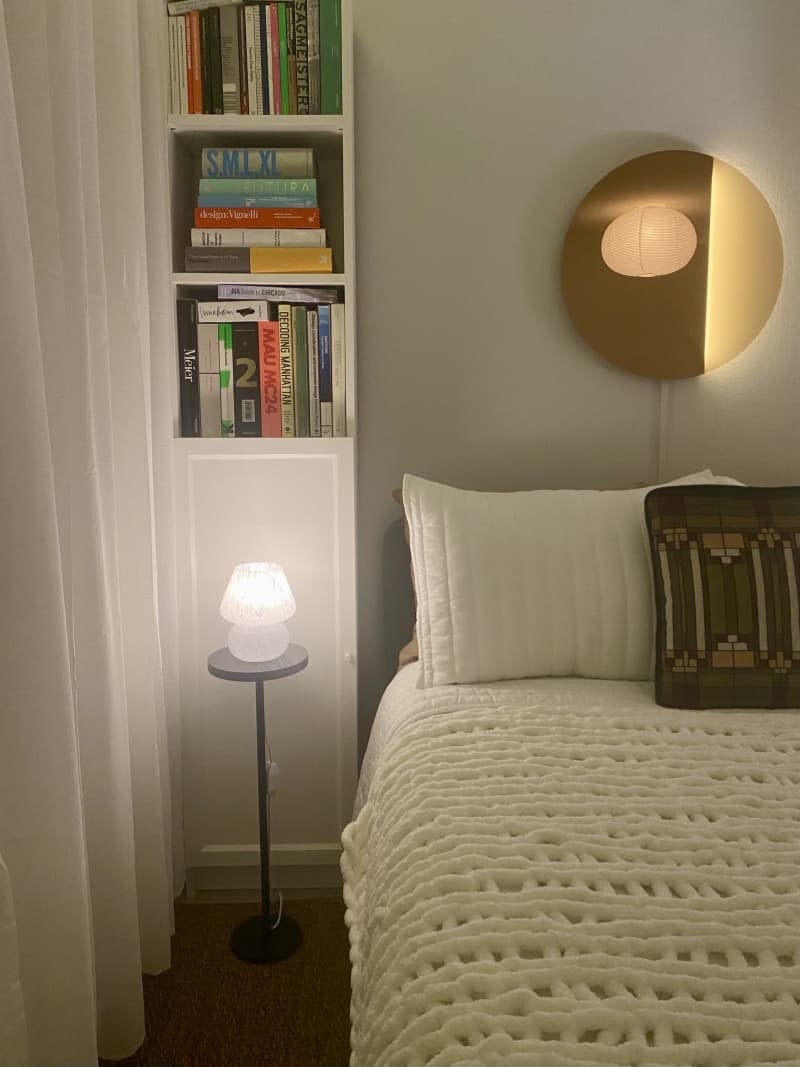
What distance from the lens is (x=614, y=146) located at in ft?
6.93

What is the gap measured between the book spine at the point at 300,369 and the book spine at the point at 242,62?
0.47 m

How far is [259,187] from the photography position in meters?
1.92

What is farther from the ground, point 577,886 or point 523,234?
point 523,234

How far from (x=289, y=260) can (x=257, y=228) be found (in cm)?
11

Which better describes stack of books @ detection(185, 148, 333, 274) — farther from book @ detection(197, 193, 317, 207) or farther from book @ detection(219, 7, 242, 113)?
book @ detection(219, 7, 242, 113)

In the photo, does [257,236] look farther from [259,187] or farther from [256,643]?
[256,643]

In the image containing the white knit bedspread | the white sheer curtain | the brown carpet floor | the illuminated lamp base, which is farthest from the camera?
the illuminated lamp base

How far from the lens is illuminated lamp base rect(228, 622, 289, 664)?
1830 millimetres

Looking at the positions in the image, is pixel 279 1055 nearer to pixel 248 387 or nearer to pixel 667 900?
pixel 667 900

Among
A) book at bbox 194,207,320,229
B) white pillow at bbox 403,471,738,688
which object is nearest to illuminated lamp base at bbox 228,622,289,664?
white pillow at bbox 403,471,738,688

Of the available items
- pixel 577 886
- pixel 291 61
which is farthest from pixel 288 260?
pixel 577 886

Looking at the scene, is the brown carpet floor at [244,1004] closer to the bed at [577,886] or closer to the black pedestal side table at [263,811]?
the black pedestal side table at [263,811]

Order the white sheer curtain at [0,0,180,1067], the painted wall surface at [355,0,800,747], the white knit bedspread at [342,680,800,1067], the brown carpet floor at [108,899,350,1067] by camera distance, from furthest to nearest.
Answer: the painted wall surface at [355,0,800,747], the brown carpet floor at [108,899,350,1067], the white sheer curtain at [0,0,180,1067], the white knit bedspread at [342,680,800,1067]

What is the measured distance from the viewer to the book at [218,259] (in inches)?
75.0
